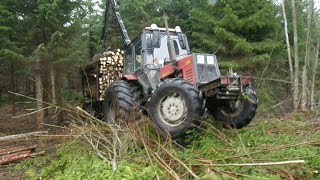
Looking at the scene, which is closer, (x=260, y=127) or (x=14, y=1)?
(x=260, y=127)

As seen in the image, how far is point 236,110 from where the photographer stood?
760cm

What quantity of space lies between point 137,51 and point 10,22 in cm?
551

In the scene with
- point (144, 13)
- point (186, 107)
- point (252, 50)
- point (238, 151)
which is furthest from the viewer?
point (144, 13)

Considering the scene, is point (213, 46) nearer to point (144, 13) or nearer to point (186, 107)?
point (144, 13)

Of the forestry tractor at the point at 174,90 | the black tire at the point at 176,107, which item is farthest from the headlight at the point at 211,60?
the black tire at the point at 176,107

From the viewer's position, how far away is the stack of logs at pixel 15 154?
710 centimetres

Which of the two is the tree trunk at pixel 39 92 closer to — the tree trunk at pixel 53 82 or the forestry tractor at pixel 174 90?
the tree trunk at pixel 53 82

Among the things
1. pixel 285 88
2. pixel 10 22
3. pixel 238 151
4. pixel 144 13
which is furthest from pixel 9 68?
pixel 285 88

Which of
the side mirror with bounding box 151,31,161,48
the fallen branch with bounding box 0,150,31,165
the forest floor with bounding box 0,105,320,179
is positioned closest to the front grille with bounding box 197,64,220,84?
the forest floor with bounding box 0,105,320,179

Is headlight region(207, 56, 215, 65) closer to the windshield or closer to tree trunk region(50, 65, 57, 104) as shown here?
the windshield

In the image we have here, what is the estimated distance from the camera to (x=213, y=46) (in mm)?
15180

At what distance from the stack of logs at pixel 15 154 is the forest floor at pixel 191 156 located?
5.0 inches

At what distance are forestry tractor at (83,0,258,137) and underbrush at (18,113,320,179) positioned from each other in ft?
1.23

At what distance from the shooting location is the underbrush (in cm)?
466
